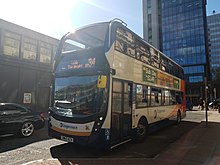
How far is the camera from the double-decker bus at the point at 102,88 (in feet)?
20.4

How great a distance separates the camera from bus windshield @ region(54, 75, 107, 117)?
20.4 ft

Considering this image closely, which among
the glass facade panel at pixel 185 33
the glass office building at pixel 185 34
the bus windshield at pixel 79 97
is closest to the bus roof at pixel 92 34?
the bus windshield at pixel 79 97

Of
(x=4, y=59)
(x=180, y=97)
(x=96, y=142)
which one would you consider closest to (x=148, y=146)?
(x=96, y=142)

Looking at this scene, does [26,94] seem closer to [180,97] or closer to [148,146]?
[180,97]

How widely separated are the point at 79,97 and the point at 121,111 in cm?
152

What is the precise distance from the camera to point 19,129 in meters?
8.67

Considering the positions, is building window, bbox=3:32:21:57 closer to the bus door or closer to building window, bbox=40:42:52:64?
building window, bbox=40:42:52:64

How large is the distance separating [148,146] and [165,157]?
5.29ft

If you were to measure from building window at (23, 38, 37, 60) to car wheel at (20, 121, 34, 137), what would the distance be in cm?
1316

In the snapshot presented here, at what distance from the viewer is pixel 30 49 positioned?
21.4 m

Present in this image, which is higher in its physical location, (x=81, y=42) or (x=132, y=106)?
(x=81, y=42)

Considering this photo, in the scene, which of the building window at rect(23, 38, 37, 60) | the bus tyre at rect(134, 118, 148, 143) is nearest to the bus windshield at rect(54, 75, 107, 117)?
the bus tyre at rect(134, 118, 148, 143)

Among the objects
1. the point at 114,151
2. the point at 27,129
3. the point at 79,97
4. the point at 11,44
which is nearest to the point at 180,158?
the point at 114,151

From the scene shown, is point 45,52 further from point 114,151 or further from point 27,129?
point 114,151
